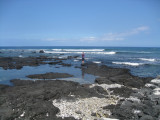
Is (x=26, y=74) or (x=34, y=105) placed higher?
(x=34, y=105)

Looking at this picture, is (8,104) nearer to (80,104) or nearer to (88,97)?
(80,104)

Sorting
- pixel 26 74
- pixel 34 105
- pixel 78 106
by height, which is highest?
pixel 34 105

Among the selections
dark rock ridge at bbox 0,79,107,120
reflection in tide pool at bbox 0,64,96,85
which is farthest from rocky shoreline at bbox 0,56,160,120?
reflection in tide pool at bbox 0,64,96,85

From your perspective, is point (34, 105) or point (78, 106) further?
point (78, 106)

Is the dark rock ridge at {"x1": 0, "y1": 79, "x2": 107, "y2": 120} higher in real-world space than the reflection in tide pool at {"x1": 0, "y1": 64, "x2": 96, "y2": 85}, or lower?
higher

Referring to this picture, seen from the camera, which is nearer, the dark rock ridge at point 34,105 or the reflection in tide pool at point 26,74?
the dark rock ridge at point 34,105

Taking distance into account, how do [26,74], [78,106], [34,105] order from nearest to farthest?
[34,105], [78,106], [26,74]

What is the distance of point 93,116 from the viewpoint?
6285 millimetres

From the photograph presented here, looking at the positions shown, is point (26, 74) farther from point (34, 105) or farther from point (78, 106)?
point (78, 106)

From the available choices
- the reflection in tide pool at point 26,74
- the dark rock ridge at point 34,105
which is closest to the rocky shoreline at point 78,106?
the dark rock ridge at point 34,105

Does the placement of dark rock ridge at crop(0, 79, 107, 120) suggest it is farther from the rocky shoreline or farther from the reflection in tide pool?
the reflection in tide pool

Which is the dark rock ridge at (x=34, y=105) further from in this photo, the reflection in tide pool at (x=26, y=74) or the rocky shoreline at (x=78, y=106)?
the reflection in tide pool at (x=26, y=74)

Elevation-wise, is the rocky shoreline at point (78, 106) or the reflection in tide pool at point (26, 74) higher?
the rocky shoreline at point (78, 106)

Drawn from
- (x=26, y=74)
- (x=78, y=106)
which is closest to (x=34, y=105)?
(x=78, y=106)
